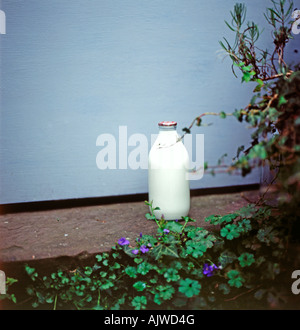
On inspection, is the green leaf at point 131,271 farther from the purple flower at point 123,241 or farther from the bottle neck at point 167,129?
the bottle neck at point 167,129

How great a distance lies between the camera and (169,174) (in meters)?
1.92

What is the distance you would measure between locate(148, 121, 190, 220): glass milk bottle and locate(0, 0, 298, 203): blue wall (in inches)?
15.5

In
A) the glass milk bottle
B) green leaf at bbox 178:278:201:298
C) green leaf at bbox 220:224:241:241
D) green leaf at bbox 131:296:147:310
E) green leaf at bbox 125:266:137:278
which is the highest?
the glass milk bottle

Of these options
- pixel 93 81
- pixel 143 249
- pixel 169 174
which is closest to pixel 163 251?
pixel 143 249

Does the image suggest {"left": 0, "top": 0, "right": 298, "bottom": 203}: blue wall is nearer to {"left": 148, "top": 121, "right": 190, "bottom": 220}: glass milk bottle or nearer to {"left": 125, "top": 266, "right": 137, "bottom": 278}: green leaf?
{"left": 148, "top": 121, "right": 190, "bottom": 220}: glass milk bottle

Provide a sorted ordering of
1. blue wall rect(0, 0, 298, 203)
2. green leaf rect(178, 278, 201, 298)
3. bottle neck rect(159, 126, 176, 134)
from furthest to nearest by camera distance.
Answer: blue wall rect(0, 0, 298, 203) → bottle neck rect(159, 126, 176, 134) → green leaf rect(178, 278, 201, 298)

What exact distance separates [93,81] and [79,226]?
849mm

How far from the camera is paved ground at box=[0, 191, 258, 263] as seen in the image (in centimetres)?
177

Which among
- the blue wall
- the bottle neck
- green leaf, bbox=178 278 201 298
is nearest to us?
green leaf, bbox=178 278 201 298

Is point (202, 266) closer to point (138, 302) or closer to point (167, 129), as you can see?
point (138, 302)

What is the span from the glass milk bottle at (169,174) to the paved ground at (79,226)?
0.43ft

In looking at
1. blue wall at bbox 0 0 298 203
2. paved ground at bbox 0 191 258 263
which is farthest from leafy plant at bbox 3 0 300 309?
blue wall at bbox 0 0 298 203
